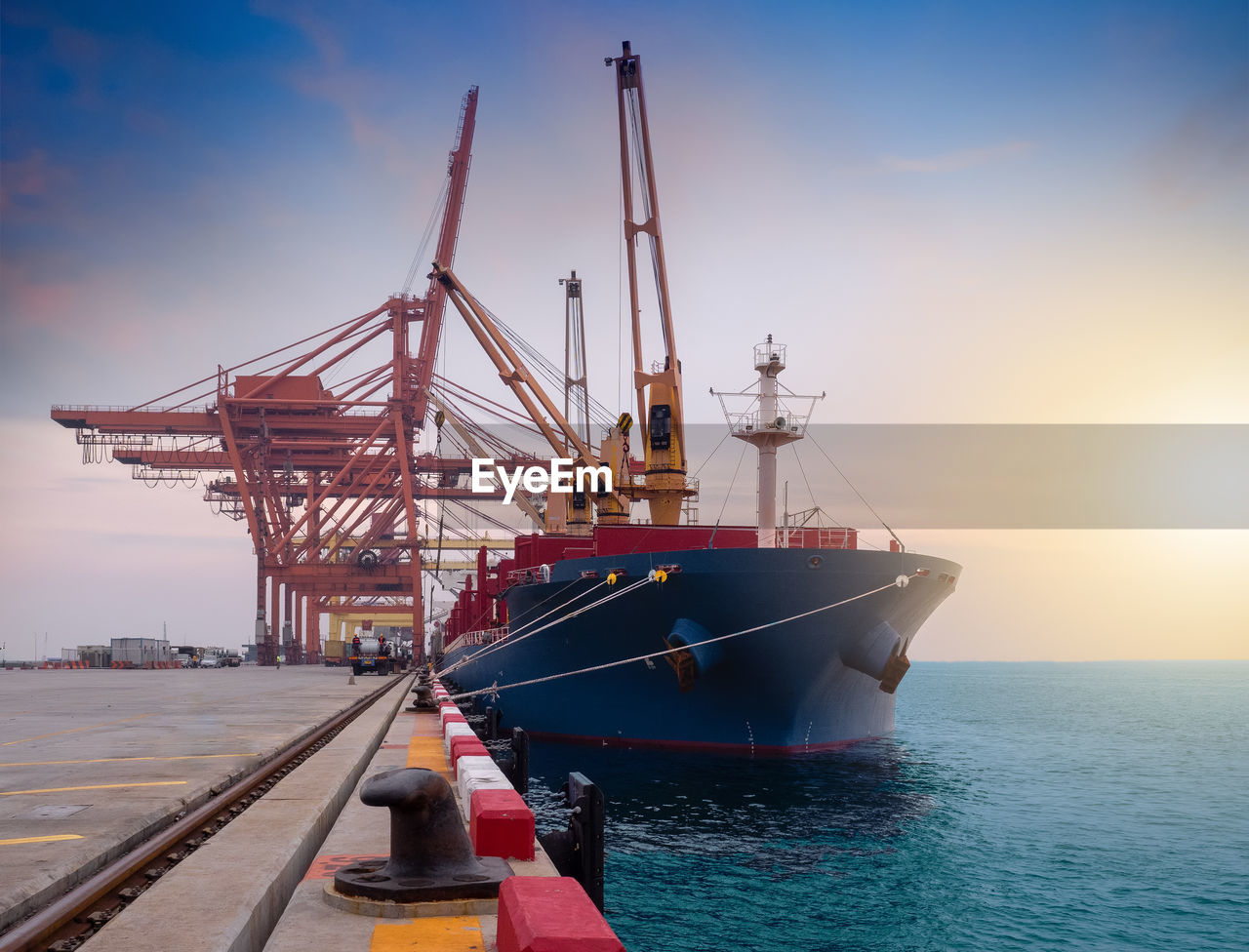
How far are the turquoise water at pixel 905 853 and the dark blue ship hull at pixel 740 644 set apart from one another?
87 cm

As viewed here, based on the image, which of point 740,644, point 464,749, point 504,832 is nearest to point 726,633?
point 740,644

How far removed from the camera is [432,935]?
5.55m

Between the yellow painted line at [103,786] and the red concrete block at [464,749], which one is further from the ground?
the red concrete block at [464,749]

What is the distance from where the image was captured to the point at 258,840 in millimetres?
8398

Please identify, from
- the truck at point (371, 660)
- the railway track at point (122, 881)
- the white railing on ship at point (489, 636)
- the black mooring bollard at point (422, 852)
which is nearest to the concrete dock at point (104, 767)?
the railway track at point (122, 881)

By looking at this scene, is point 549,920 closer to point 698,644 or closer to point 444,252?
point 698,644

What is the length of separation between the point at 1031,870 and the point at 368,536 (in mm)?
66571

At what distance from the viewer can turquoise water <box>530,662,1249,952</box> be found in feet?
40.8

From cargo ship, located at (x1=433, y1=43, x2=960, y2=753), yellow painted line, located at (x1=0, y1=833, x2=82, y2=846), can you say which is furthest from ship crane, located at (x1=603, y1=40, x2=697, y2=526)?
yellow painted line, located at (x1=0, y1=833, x2=82, y2=846)

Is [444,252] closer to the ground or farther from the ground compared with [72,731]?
farther from the ground

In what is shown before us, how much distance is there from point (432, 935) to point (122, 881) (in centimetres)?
357

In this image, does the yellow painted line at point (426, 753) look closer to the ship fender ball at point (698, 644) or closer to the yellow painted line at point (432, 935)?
the yellow painted line at point (432, 935)

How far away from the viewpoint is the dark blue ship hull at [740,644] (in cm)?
2303

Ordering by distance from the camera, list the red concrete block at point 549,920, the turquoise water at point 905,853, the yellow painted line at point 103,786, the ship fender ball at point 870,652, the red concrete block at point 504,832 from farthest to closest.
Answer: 1. the ship fender ball at point 870,652
2. the turquoise water at point 905,853
3. the yellow painted line at point 103,786
4. the red concrete block at point 504,832
5. the red concrete block at point 549,920
